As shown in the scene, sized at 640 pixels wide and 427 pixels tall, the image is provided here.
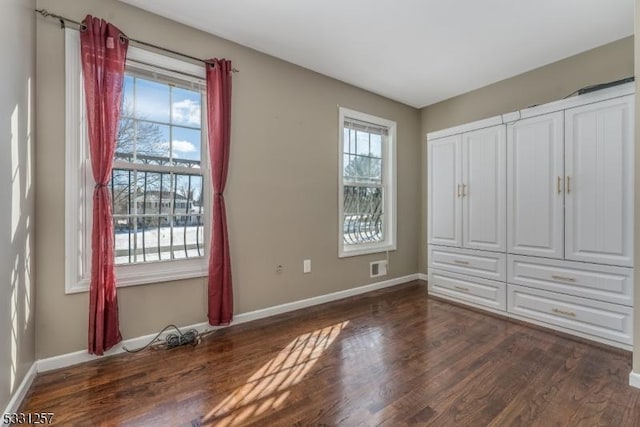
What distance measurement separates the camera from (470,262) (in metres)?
3.22

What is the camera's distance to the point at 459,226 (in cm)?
→ 333

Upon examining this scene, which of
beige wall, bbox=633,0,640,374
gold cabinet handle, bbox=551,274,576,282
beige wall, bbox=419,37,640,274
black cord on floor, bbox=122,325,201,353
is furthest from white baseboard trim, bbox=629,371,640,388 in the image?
black cord on floor, bbox=122,325,201,353

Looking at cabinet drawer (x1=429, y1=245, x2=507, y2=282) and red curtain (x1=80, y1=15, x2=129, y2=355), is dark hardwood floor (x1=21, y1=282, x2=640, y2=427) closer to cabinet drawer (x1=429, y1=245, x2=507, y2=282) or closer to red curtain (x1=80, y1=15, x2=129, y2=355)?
red curtain (x1=80, y1=15, x2=129, y2=355)

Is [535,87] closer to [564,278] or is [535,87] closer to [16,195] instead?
[564,278]

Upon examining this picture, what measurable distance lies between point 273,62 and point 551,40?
2.57 meters

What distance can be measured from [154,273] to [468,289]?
3.12m

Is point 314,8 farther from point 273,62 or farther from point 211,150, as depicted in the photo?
point 211,150

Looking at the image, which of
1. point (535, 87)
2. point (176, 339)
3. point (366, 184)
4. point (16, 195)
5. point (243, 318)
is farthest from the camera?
point (366, 184)

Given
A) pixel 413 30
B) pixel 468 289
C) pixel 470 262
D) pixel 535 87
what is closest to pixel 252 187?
pixel 413 30

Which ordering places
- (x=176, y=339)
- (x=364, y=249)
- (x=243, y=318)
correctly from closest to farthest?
(x=176, y=339) → (x=243, y=318) → (x=364, y=249)

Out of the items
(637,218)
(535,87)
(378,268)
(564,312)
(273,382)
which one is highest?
(535,87)

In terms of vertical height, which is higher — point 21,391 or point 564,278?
point 564,278

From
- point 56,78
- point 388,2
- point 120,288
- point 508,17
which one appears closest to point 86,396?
point 120,288

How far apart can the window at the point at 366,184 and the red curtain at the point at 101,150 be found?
2.22 meters
